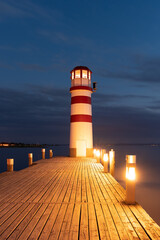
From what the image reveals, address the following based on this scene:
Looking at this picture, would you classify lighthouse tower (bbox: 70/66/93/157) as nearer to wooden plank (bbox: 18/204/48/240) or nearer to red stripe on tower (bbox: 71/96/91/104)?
red stripe on tower (bbox: 71/96/91/104)

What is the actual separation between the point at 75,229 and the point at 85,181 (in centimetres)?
474

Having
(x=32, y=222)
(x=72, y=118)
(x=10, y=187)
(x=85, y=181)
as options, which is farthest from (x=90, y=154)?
(x=32, y=222)

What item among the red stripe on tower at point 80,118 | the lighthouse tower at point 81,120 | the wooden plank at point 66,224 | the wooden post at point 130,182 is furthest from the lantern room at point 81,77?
the wooden plank at point 66,224

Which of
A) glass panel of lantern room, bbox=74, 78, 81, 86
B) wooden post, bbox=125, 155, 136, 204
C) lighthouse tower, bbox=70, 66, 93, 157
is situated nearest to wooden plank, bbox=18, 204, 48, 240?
wooden post, bbox=125, 155, 136, 204

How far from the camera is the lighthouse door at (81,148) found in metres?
19.9

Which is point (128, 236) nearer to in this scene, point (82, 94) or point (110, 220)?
point (110, 220)

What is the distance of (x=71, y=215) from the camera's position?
4746mm

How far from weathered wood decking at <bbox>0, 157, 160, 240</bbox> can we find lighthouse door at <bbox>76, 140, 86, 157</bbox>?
12.5m

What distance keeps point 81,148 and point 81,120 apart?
2.46 metres

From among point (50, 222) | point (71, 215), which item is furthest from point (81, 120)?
point (50, 222)

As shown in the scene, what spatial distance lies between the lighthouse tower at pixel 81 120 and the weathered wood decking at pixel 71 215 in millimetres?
12490

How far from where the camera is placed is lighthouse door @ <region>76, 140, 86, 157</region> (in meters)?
19.9

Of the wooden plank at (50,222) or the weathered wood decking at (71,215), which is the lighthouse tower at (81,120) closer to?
the weathered wood decking at (71,215)

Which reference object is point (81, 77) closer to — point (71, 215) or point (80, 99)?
point (80, 99)
